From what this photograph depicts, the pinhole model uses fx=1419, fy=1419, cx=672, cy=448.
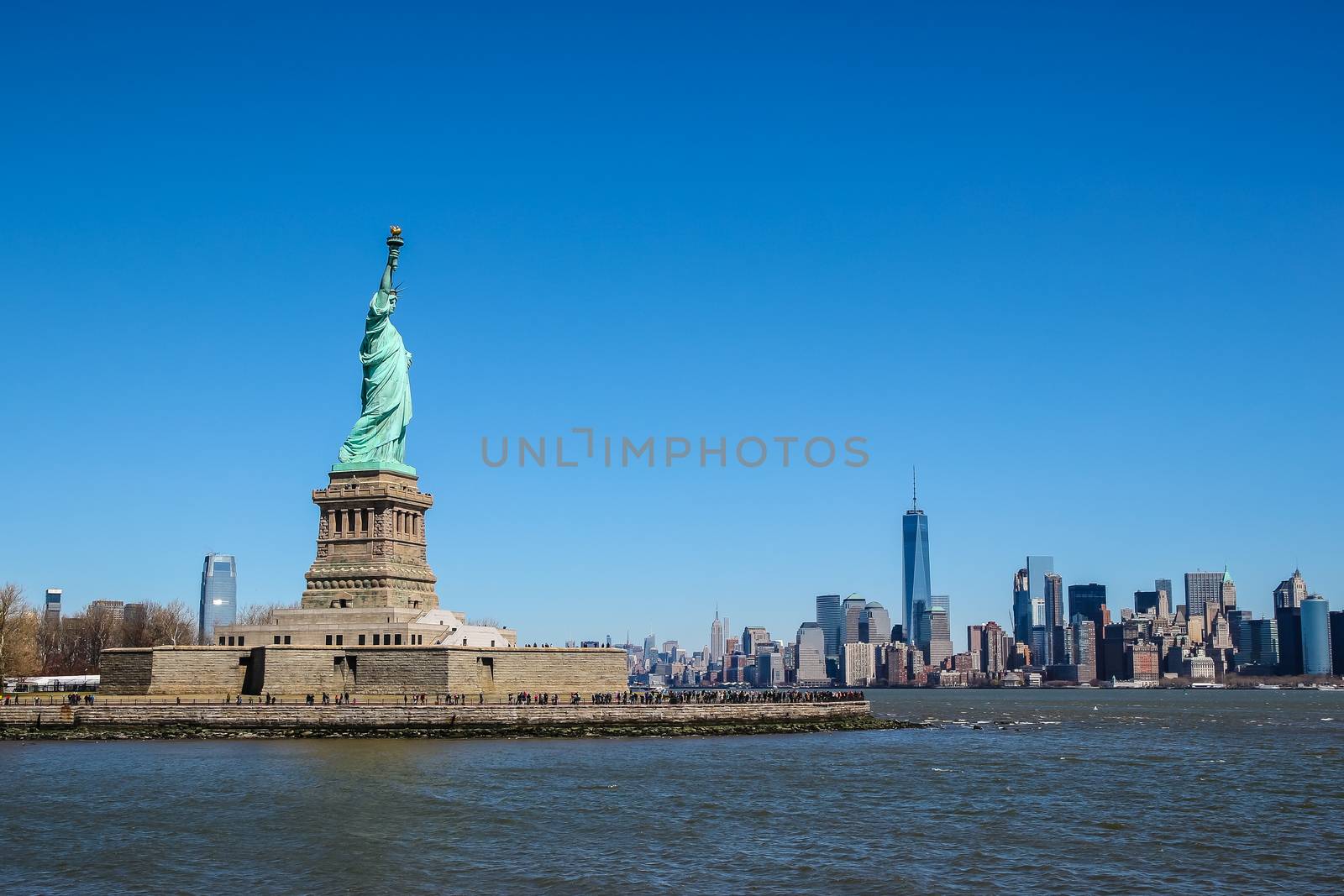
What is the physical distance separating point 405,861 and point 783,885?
32.3ft

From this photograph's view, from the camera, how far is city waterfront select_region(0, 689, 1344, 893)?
3531 centimetres

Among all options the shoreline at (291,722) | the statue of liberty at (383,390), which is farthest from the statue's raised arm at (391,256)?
the shoreline at (291,722)

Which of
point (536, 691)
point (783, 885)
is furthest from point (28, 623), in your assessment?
point (783, 885)

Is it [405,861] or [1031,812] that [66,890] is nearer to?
[405,861]

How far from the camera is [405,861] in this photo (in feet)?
120

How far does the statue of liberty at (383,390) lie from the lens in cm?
8269

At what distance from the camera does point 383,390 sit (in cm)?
8400

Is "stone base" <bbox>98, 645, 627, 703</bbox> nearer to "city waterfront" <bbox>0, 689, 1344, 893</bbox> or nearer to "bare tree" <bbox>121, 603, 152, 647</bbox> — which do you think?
"city waterfront" <bbox>0, 689, 1344, 893</bbox>

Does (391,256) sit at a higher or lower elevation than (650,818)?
higher

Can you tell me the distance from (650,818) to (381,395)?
45568 millimetres

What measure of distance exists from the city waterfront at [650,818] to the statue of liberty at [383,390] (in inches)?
853

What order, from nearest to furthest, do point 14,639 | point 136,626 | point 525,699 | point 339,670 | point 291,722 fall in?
point 291,722
point 339,670
point 525,699
point 14,639
point 136,626

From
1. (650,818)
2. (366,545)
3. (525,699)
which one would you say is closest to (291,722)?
(525,699)

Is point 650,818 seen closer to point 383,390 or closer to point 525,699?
point 525,699
